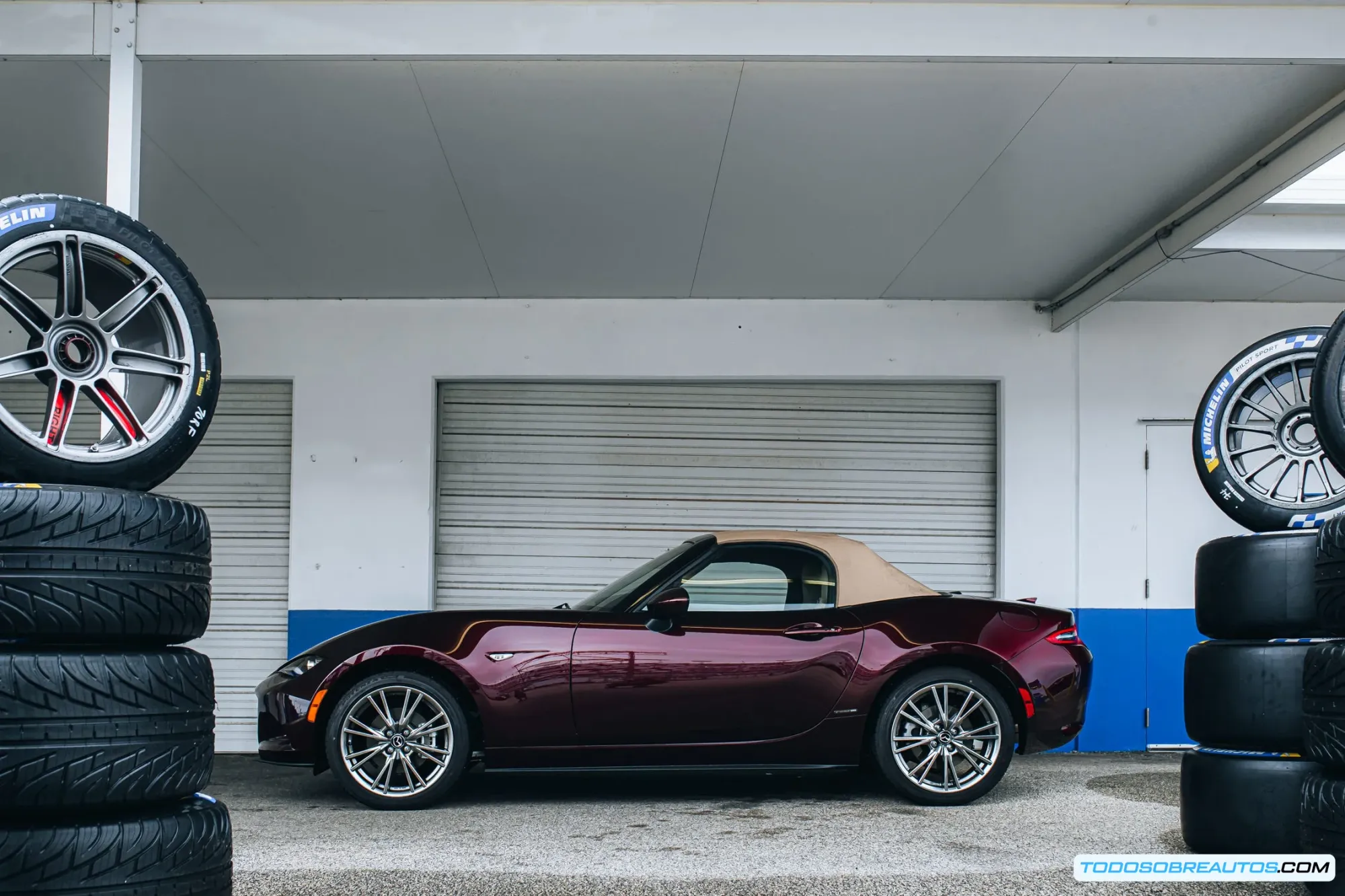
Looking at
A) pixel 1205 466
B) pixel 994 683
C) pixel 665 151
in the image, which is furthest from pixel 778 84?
pixel 994 683

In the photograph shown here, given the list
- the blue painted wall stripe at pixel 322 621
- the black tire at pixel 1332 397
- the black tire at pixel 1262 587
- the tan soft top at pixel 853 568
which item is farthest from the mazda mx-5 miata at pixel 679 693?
the black tire at pixel 1332 397

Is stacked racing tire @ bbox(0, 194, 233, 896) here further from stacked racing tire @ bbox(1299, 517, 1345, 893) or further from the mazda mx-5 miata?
stacked racing tire @ bbox(1299, 517, 1345, 893)

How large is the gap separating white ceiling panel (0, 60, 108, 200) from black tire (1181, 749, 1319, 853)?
535cm

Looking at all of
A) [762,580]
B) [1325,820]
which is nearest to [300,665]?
[762,580]

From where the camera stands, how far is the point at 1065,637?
6246mm

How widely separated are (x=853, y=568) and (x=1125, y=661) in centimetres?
348

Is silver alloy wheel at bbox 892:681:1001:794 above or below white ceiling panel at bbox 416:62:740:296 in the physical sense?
below

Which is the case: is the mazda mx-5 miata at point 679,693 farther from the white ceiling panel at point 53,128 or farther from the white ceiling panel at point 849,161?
the white ceiling panel at point 53,128

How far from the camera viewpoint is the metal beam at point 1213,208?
572 centimetres

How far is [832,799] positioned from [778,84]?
11.7 feet

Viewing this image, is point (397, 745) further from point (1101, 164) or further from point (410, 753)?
point (1101, 164)

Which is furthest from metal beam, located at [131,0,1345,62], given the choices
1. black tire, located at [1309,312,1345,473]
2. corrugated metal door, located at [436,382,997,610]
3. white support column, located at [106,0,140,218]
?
corrugated metal door, located at [436,382,997,610]

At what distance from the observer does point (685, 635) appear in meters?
5.98

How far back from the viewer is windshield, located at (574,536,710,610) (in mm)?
6262
